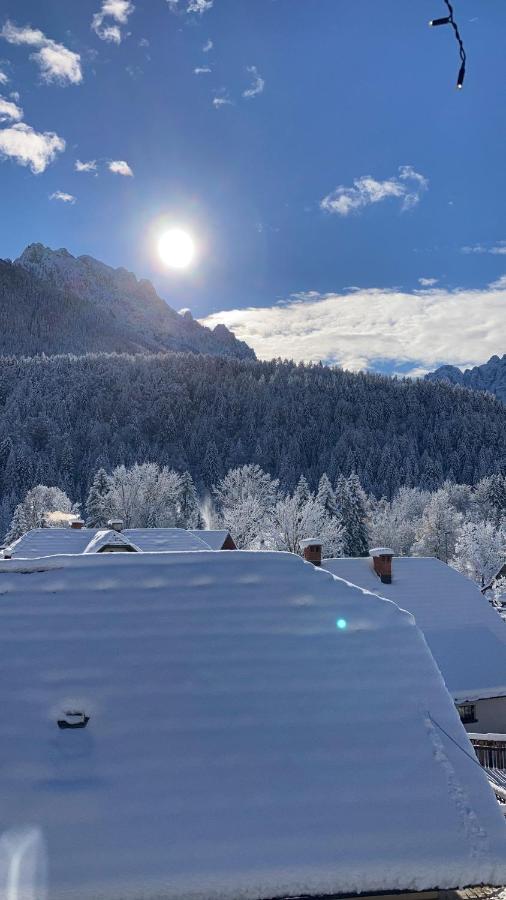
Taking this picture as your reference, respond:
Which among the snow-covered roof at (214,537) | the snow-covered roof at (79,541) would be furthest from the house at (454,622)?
the snow-covered roof at (214,537)

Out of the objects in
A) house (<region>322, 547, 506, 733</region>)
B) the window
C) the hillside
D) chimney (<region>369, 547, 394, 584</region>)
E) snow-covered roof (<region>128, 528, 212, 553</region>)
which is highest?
the hillside

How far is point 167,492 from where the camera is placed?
67062 mm

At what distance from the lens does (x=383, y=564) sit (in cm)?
2273

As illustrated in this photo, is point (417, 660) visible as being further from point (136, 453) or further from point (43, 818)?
point (136, 453)

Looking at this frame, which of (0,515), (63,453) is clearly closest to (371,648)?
(0,515)

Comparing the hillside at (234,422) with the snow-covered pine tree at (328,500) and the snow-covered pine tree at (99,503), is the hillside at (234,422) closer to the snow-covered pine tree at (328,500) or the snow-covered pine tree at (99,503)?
the snow-covered pine tree at (99,503)

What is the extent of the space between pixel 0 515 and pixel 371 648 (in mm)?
85600

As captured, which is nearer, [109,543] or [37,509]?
[109,543]

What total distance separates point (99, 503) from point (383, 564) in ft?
155

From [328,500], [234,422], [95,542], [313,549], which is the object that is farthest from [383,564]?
[234,422]

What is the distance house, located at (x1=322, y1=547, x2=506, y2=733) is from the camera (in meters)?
18.6

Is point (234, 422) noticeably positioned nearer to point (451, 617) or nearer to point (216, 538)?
point (216, 538)

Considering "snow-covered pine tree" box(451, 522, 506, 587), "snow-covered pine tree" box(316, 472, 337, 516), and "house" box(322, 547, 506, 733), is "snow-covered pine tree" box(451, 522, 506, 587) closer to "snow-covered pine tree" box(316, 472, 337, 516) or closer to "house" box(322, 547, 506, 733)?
"snow-covered pine tree" box(316, 472, 337, 516)

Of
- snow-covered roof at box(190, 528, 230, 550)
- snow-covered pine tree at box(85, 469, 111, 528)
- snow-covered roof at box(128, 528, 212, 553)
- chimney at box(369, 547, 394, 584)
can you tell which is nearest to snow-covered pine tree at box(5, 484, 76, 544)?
snow-covered pine tree at box(85, 469, 111, 528)
